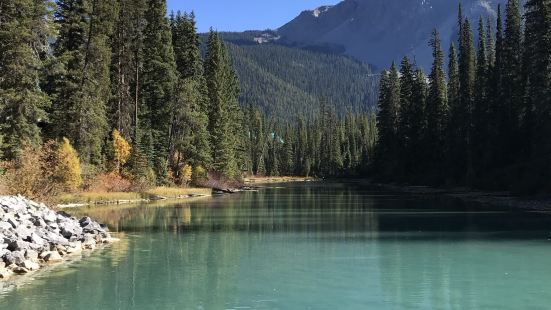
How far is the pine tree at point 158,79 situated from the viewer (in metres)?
59.6

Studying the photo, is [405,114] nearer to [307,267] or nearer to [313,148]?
[307,267]

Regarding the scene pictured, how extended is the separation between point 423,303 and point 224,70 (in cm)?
6972

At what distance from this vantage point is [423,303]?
537 inches

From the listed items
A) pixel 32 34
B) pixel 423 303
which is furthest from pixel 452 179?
pixel 423 303

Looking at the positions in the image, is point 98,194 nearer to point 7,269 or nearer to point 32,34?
point 32,34

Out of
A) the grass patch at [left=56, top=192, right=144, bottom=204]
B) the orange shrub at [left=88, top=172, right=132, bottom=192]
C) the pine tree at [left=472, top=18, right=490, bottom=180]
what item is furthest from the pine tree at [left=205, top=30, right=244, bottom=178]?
the pine tree at [left=472, top=18, right=490, bottom=180]

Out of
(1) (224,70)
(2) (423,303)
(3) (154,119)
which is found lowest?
(2) (423,303)

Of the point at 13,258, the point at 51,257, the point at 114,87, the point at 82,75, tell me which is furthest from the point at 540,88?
the point at 13,258

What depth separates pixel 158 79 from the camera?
60.7 m

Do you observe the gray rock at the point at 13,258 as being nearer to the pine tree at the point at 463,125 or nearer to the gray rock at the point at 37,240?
the gray rock at the point at 37,240

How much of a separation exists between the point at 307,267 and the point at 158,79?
1793 inches

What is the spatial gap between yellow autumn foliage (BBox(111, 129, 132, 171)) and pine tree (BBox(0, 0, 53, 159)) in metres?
12.4

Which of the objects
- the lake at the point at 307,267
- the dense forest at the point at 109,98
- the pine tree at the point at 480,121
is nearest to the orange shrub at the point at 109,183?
the dense forest at the point at 109,98

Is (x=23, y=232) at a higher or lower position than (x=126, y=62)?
lower
